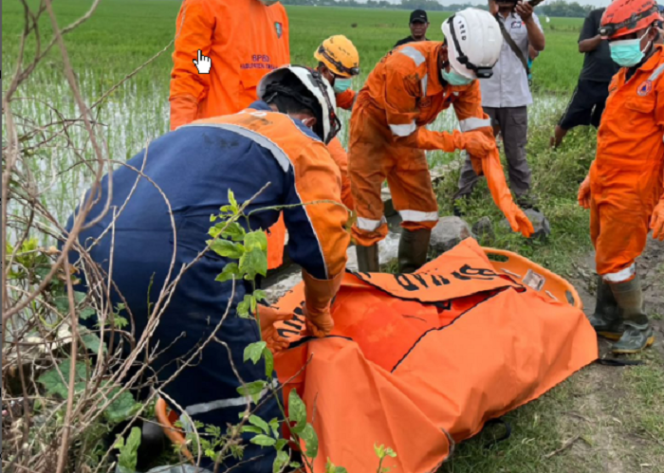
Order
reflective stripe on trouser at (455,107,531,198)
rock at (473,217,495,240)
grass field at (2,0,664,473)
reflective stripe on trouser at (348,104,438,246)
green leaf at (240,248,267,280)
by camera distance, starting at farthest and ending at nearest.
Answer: reflective stripe on trouser at (455,107,531,198), rock at (473,217,495,240), reflective stripe on trouser at (348,104,438,246), grass field at (2,0,664,473), green leaf at (240,248,267,280)

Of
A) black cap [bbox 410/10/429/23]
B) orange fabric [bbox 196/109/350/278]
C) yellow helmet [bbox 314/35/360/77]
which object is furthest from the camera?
black cap [bbox 410/10/429/23]

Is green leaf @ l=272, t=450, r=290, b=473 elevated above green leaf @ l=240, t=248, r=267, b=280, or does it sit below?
below

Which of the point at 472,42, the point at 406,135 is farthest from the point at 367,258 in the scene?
the point at 472,42

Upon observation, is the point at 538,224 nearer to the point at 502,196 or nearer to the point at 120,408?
the point at 502,196

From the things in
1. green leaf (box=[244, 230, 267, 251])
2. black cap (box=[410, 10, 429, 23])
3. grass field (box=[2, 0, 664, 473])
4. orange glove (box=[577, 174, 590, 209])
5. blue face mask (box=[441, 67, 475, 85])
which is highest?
black cap (box=[410, 10, 429, 23])

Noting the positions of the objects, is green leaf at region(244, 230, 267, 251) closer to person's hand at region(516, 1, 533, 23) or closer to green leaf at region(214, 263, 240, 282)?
green leaf at region(214, 263, 240, 282)

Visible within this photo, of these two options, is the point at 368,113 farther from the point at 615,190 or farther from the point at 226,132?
the point at 226,132

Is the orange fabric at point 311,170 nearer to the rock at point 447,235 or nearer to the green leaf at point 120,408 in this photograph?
the green leaf at point 120,408

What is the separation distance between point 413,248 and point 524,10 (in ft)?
8.04

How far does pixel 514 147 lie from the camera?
16.5 ft

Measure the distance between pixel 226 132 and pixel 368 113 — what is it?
199cm

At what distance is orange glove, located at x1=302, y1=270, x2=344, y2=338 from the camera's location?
6.82 ft

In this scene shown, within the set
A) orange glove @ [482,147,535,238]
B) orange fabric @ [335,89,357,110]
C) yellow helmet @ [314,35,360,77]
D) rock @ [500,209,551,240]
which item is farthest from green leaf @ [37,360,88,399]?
rock @ [500,209,551,240]

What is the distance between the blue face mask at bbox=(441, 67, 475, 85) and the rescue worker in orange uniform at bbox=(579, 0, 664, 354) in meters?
0.70
